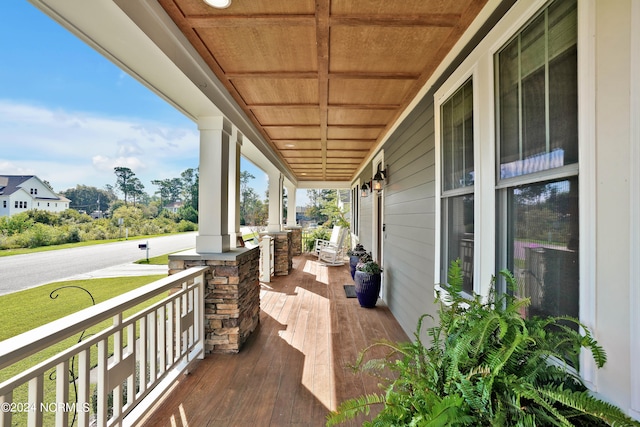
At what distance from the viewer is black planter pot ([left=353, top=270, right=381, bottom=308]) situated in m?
4.04

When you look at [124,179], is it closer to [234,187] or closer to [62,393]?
[234,187]

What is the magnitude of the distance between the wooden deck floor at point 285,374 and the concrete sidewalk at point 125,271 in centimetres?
114

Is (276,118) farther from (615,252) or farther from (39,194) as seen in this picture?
(615,252)

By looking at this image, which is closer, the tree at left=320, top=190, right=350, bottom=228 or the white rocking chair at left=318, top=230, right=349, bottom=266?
the white rocking chair at left=318, top=230, right=349, bottom=266

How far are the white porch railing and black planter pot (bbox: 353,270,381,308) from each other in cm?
224

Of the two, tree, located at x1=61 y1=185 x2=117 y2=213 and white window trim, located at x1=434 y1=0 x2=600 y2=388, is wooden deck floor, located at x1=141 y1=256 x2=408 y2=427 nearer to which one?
white window trim, located at x1=434 y1=0 x2=600 y2=388

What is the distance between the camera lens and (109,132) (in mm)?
2764

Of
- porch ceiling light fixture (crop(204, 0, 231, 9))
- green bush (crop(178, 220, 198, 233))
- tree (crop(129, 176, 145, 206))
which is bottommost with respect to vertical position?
green bush (crop(178, 220, 198, 233))

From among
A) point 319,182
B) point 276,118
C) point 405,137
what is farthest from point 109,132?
point 319,182

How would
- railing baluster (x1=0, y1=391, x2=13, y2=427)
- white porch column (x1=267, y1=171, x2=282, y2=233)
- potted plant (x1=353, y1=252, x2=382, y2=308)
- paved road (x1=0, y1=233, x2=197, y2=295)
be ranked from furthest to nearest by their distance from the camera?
white porch column (x1=267, y1=171, x2=282, y2=233) < potted plant (x1=353, y1=252, x2=382, y2=308) < paved road (x1=0, y1=233, x2=197, y2=295) < railing baluster (x1=0, y1=391, x2=13, y2=427)

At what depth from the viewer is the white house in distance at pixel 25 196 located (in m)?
1.29

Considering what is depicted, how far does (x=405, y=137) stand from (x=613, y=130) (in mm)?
2479

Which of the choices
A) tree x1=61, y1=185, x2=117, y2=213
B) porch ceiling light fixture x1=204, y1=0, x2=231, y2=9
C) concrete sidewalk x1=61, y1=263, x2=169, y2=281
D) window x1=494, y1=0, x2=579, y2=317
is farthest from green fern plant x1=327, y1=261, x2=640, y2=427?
concrete sidewalk x1=61, y1=263, x2=169, y2=281

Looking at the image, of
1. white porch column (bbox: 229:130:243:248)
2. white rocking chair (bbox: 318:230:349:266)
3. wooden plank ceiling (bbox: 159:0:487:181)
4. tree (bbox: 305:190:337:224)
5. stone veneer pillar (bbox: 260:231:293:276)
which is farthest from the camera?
tree (bbox: 305:190:337:224)
